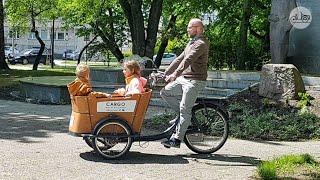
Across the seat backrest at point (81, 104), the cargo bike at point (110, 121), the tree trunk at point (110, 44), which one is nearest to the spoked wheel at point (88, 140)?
the cargo bike at point (110, 121)

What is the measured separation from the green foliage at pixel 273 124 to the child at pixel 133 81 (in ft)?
7.86

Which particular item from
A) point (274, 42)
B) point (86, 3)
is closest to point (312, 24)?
point (274, 42)

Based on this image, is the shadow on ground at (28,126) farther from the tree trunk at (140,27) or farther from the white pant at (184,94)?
the tree trunk at (140,27)

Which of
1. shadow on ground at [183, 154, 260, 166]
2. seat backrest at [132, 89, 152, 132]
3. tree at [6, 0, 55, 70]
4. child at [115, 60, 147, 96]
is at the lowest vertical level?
shadow on ground at [183, 154, 260, 166]

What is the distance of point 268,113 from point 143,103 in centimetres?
368

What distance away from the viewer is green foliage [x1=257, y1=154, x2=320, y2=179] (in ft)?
19.7

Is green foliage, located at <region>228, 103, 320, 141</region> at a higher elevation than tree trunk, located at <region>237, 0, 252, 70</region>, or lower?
lower

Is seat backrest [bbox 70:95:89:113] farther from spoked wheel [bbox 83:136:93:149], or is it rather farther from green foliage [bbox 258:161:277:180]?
green foliage [bbox 258:161:277:180]

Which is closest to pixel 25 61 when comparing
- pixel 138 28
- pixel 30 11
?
pixel 30 11

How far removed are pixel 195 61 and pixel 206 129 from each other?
0.97 m

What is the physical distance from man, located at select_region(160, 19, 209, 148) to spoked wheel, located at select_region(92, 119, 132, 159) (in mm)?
579

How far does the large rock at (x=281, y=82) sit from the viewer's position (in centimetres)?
1152

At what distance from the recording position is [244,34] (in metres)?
22.1

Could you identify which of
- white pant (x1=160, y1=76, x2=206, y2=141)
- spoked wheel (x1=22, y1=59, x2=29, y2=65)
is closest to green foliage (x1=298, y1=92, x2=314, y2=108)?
white pant (x1=160, y1=76, x2=206, y2=141)
